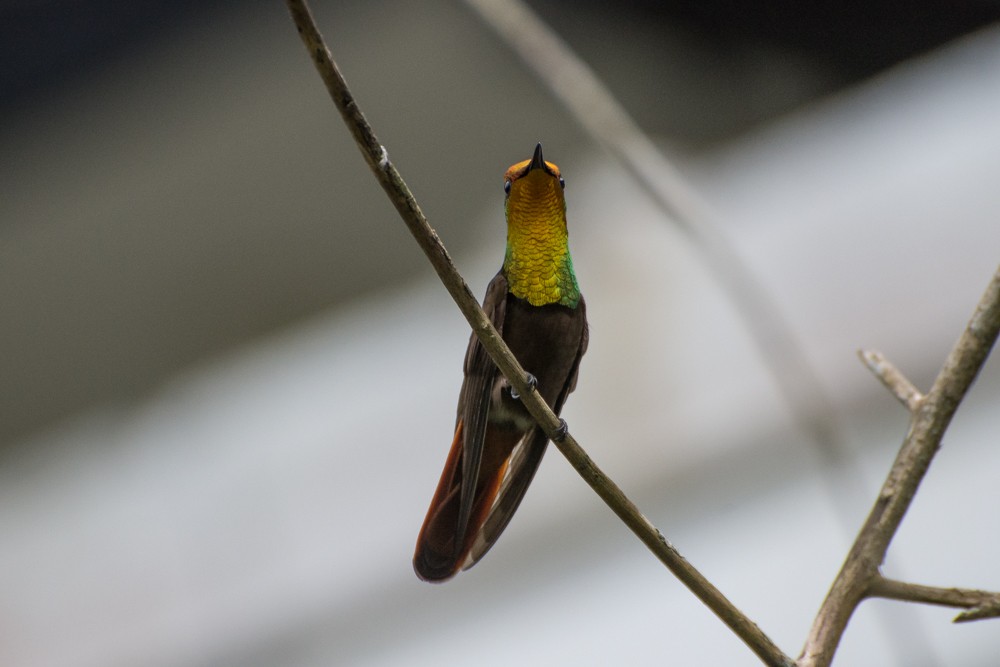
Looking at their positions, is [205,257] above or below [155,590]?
above

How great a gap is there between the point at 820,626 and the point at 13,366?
20.0ft

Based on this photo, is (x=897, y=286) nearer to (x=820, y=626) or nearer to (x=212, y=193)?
(x=212, y=193)

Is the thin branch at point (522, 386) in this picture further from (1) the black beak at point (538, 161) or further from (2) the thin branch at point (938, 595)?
(1) the black beak at point (538, 161)

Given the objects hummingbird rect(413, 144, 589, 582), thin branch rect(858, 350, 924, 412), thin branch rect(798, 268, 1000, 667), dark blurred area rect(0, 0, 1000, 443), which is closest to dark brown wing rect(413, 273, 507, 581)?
hummingbird rect(413, 144, 589, 582)

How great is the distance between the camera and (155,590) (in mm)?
6258

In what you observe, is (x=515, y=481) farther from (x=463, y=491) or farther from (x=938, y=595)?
(x=938, y=595)

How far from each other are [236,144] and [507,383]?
14.3 feet

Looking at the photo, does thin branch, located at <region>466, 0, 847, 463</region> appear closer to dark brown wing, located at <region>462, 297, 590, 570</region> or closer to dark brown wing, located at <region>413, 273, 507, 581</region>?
dark brown wing, located at <region>462, 297, 590, 570</region>

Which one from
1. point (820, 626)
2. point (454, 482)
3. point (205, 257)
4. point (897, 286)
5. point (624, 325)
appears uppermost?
point (205, 257)

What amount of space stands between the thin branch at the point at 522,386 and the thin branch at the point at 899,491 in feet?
0.18

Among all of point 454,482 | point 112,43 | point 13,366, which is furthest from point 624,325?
point 454,482

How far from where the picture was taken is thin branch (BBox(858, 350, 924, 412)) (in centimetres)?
144

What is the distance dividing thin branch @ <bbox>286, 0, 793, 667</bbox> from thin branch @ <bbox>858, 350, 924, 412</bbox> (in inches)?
14.8

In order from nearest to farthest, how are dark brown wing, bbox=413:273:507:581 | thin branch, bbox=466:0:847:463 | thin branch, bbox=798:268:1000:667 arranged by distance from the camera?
1. thin branch, bbox=798:268:1000:667
2. dark brown wing, bbox=413:273:507:581
3. thin branch, bbox=466:0:847:463
